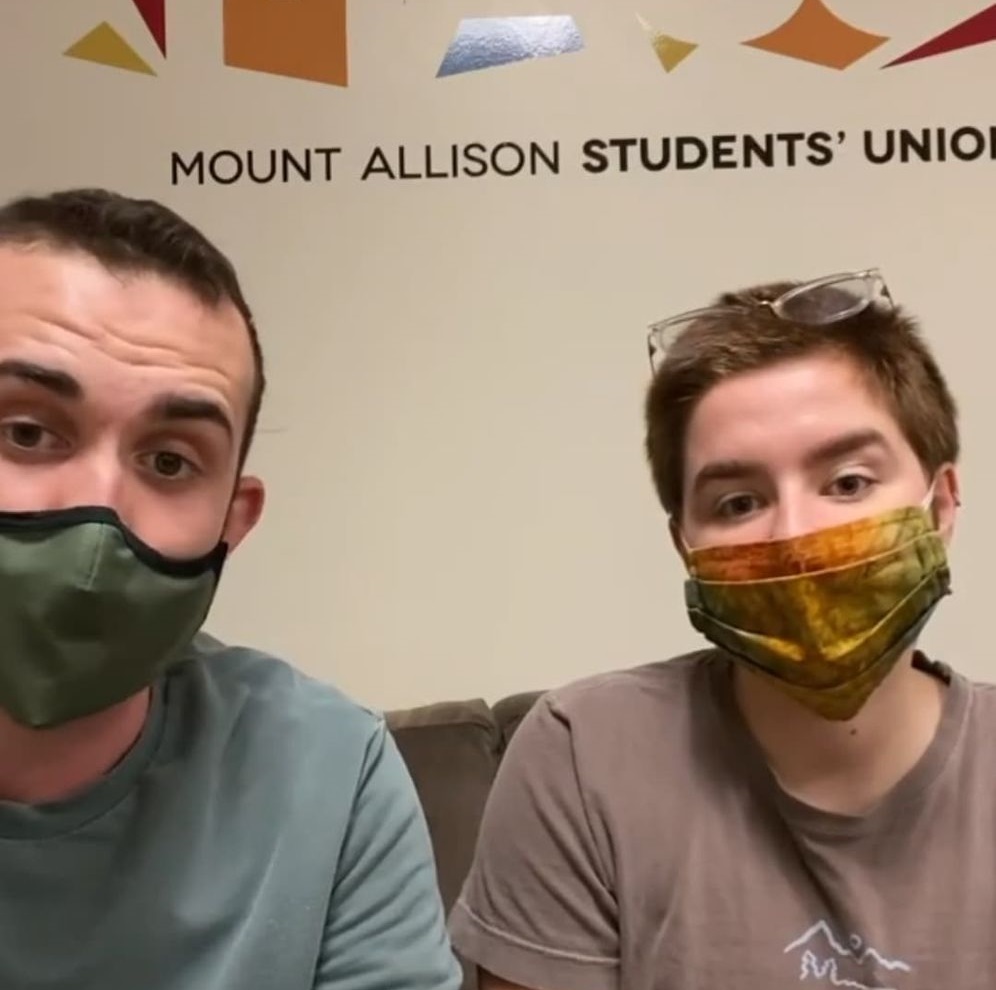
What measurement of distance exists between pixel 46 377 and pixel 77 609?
0.56ft

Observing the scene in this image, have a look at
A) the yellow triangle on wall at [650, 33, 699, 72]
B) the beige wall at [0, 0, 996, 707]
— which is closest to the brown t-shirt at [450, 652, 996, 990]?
the beige wall at [0, 0, 996, 707]

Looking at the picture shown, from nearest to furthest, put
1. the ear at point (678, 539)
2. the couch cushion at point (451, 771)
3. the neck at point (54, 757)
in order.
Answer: the neck at point (54, 757), the ear at point (678, 539), the couch cushion at point (451, 771)

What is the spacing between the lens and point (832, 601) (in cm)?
126

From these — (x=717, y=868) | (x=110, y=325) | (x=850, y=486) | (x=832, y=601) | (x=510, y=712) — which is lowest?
(x=717, y=868)

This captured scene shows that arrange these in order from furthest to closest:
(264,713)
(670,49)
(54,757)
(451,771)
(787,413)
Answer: (670,49)
(451,771)
(787,413)
(264,713)
(54,757)

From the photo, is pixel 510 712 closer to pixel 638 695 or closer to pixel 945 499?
pixel 638 695

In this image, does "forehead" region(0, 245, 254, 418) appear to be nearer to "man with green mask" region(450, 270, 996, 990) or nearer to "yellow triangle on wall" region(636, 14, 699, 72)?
"man with green mask" region(450, 270, 996, 990)

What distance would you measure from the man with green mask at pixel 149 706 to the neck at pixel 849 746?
39 centimetres

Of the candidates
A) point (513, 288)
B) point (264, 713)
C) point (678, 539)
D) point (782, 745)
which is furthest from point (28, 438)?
point (513, 288)

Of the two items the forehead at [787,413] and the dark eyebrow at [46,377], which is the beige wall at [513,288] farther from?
the dark eyebrow at [46,377]

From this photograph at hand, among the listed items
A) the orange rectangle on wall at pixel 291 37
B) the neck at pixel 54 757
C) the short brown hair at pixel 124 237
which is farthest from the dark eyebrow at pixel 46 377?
the orange rectangle on wall at pixel 291 37

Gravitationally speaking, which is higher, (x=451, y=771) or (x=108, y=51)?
(x=108, y=51)

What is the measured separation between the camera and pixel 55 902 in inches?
40.6

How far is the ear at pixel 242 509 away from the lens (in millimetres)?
1120
